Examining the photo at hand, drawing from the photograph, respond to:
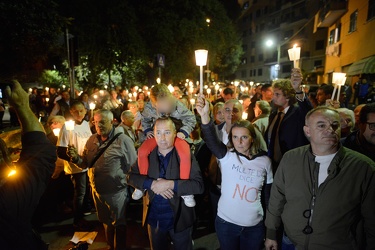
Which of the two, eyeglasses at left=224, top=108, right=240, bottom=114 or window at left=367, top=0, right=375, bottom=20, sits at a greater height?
window at left=367, top=0, right=375, bottom=20

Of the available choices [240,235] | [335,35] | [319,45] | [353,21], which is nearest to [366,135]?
[240,235]

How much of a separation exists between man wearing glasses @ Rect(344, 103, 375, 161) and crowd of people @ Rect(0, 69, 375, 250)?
0.01 meters

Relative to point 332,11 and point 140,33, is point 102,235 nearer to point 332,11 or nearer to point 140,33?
point 140,33

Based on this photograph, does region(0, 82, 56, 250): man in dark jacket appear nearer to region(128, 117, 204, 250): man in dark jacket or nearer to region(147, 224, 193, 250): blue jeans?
region(128, 117, 204, 250): man in dark jacket

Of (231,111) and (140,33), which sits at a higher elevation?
(140,33)

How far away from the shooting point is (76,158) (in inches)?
147

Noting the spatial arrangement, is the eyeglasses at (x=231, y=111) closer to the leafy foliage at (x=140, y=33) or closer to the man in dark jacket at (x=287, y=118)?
the man in dark jacket at (x=287, y=118)

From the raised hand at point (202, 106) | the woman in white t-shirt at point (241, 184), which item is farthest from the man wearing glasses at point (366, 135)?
the raised hand at point (202, 106)

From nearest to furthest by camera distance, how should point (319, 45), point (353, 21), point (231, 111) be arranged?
point (231, 111) < point (353, 21) < point (319, 45)

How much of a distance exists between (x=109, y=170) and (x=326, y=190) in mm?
2794

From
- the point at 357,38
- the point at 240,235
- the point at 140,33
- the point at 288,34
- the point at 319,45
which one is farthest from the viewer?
the point at 288,34

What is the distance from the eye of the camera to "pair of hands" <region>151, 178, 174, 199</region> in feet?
9.34

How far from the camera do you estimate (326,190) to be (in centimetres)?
216

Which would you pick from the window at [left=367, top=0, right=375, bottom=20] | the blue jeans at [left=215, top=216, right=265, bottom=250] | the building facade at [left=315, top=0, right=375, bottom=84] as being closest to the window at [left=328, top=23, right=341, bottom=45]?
the building facade at [left=315, top=0, right=375, bottom=84]
